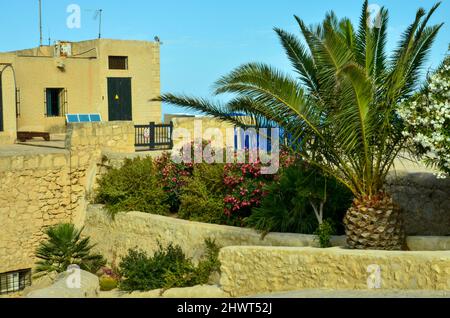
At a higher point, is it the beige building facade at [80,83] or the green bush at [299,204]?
the beige building facade at [80,83]

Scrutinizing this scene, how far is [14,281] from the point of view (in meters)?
15.2

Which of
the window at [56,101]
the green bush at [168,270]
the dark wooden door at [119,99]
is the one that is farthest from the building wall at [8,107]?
the green bush at [168,270]

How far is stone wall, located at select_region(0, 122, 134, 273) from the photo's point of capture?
14.9m

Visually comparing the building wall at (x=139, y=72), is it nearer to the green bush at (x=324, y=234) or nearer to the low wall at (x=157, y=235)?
the low wall at (x=157, y=235)

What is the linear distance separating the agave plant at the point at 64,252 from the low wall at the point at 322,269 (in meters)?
4.58

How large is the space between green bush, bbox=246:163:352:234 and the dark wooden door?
1646cm

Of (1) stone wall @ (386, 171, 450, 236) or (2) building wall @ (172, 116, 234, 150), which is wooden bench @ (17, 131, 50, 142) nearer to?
(2) building wall @ (172, 116, 234, 150)

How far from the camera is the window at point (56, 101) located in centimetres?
2567

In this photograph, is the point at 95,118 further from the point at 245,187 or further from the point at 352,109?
the point at 352,109

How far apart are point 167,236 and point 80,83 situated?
48.7 feet

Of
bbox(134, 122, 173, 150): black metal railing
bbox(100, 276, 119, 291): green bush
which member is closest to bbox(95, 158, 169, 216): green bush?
bbox(100, 276, 119, 291): green bush

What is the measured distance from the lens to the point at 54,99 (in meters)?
25.9

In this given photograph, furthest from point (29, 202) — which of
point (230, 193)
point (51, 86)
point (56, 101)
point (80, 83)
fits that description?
point (80, 83)
